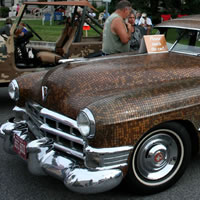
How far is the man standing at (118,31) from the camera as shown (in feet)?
15.2

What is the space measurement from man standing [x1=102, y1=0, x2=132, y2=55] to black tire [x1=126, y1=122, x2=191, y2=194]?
2092mm

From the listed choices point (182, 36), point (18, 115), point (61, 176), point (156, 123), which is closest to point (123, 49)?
point (182, 36)

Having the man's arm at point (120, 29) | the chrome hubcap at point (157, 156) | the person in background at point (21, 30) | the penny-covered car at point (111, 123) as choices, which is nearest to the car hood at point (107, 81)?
the penny-covered car at point (111, 123)

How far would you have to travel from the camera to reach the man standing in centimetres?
464

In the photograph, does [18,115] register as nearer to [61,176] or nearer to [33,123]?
[33,123]

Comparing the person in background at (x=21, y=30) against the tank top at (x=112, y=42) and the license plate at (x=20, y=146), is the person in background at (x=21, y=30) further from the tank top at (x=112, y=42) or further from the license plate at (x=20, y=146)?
the license plate at (x=20, y=146)

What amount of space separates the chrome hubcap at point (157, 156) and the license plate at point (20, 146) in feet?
3.42

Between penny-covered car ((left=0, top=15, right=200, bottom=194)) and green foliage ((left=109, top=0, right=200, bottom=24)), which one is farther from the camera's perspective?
green foliage ((left=109, top=0, right=200, bottom=24))

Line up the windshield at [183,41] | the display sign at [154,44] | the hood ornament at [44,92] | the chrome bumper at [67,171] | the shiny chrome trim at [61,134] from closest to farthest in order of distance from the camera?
the chrome bumper at [67,171] < the shiny chrome trim at [61,134] < the hood ornament at [44,92] < the windshield at [183,41] < the display sign at [154,44]

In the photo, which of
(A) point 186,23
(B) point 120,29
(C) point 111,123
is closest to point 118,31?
(B) point 120,29

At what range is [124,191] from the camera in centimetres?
307

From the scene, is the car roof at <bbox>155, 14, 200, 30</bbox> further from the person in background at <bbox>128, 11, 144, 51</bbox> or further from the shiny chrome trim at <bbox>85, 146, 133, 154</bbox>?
the shiny chrome trim at <bbox>85, 146, 133, 154</bbox>

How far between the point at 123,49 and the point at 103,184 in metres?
2.61

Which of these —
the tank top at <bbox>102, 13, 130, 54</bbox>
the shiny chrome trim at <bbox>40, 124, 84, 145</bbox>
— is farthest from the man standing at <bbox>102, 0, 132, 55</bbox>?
the shiny chrome trim at <bbox>40, 124, 84, 145</bbox>
